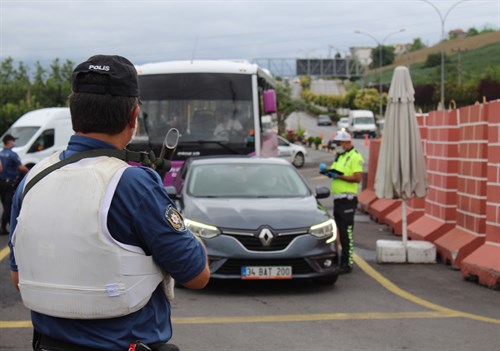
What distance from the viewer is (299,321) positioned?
7.68 metres

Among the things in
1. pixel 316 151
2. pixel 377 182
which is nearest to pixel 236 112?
pixel 377 182

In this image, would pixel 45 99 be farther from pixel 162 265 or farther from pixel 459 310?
pixel 162 265

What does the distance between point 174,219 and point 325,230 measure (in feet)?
22.3

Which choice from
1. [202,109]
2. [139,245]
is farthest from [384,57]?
[139,245]

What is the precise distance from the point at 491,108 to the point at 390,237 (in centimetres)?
489

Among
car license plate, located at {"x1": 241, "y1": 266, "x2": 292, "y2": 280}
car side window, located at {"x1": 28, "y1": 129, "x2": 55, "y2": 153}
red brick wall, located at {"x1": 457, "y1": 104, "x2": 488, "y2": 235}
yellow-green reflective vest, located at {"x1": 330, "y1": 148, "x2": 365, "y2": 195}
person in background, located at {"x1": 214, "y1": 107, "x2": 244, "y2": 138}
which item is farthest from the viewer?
car side window, located at {"x1": 28, "y1": 129, "x2": 55, "y2": 153}

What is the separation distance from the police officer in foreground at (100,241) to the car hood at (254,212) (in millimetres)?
6353

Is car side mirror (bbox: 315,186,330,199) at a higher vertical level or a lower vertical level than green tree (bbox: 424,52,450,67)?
lower

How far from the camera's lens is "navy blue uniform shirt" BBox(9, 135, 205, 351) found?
8.47 ft

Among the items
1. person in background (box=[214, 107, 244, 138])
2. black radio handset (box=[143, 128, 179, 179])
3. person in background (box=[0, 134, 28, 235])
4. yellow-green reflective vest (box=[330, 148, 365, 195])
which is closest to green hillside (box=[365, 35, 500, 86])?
person in background (box=[214, 107, 244, 138])

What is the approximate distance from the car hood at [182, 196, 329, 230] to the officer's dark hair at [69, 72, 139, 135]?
6361 mm

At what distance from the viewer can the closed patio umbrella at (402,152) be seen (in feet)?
36.9

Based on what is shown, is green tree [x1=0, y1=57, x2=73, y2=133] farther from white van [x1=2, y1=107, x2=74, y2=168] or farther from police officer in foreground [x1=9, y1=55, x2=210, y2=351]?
police officer in foreground [x1=9, y1=55, x2=210, y2=351]

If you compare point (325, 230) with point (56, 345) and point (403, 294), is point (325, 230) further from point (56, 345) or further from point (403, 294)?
point (56, 345)
